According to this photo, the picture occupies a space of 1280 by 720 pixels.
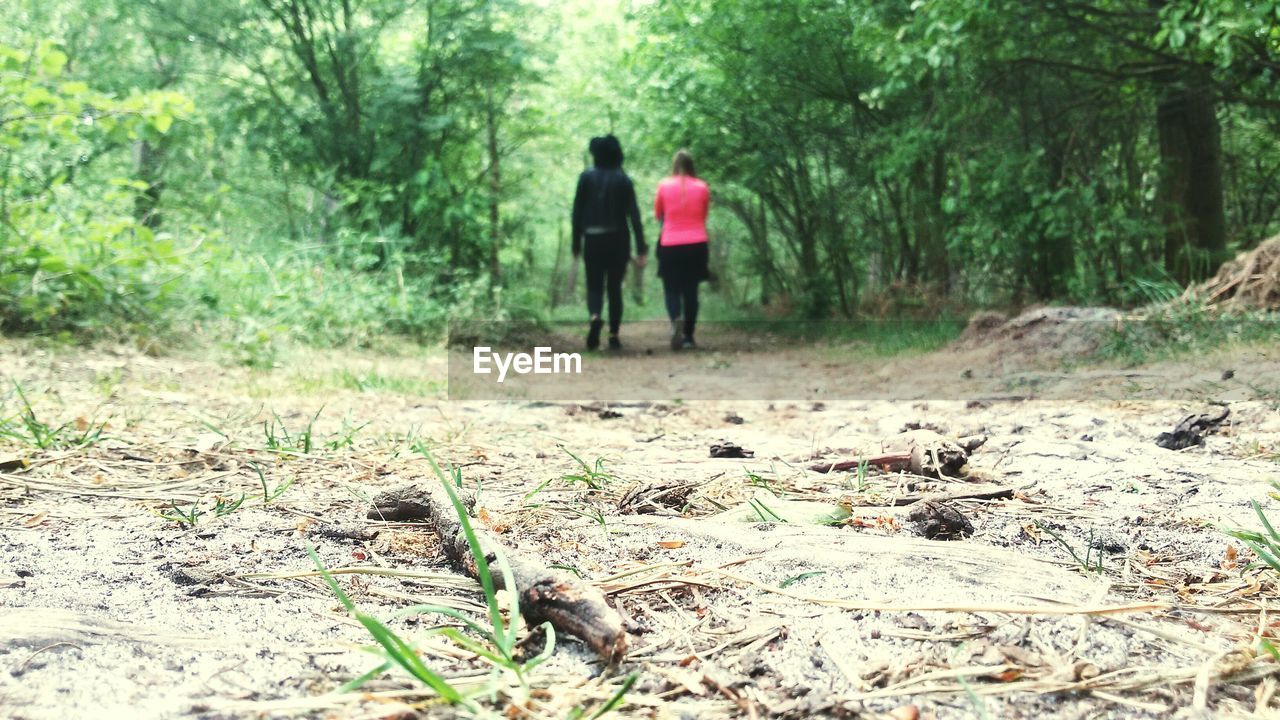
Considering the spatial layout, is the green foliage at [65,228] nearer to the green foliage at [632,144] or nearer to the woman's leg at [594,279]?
the green foliage at [632,144]

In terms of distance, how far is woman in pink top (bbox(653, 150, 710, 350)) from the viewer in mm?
9547

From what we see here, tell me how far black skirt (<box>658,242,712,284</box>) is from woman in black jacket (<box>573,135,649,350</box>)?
234 millimetres

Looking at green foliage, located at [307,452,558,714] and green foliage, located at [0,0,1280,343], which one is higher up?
green foliage, located at [0,0,1280,343]

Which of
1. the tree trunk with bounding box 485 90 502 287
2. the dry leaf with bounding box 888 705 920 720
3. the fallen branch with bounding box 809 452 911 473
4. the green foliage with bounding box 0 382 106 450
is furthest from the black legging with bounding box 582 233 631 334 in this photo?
the dry leaf with bounding box 888 705 920 720

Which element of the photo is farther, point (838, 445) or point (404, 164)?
point (404, 164)

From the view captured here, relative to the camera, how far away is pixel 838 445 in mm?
3205

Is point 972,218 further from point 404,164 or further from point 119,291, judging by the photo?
point 119,291

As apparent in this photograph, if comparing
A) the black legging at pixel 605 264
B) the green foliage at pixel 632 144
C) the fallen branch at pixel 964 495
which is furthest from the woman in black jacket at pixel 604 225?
the fallen branch at pixel 964 495

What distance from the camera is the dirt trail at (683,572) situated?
1172 millimetres

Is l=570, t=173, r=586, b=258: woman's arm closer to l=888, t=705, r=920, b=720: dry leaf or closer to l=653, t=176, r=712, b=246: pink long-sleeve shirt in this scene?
l=653, t=176, r=712, b=246: pink long-sleeve shirt

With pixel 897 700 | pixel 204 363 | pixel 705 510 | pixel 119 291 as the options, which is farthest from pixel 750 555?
pixel 119 291

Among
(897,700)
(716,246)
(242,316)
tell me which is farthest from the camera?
(716,246)

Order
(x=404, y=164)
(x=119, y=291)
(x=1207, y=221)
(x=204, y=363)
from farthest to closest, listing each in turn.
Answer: (x=404, y=164) < (x=1207, y=221) < (x=119, y=291) < (x=204, y=363)

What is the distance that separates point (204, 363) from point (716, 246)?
18.4 metres
